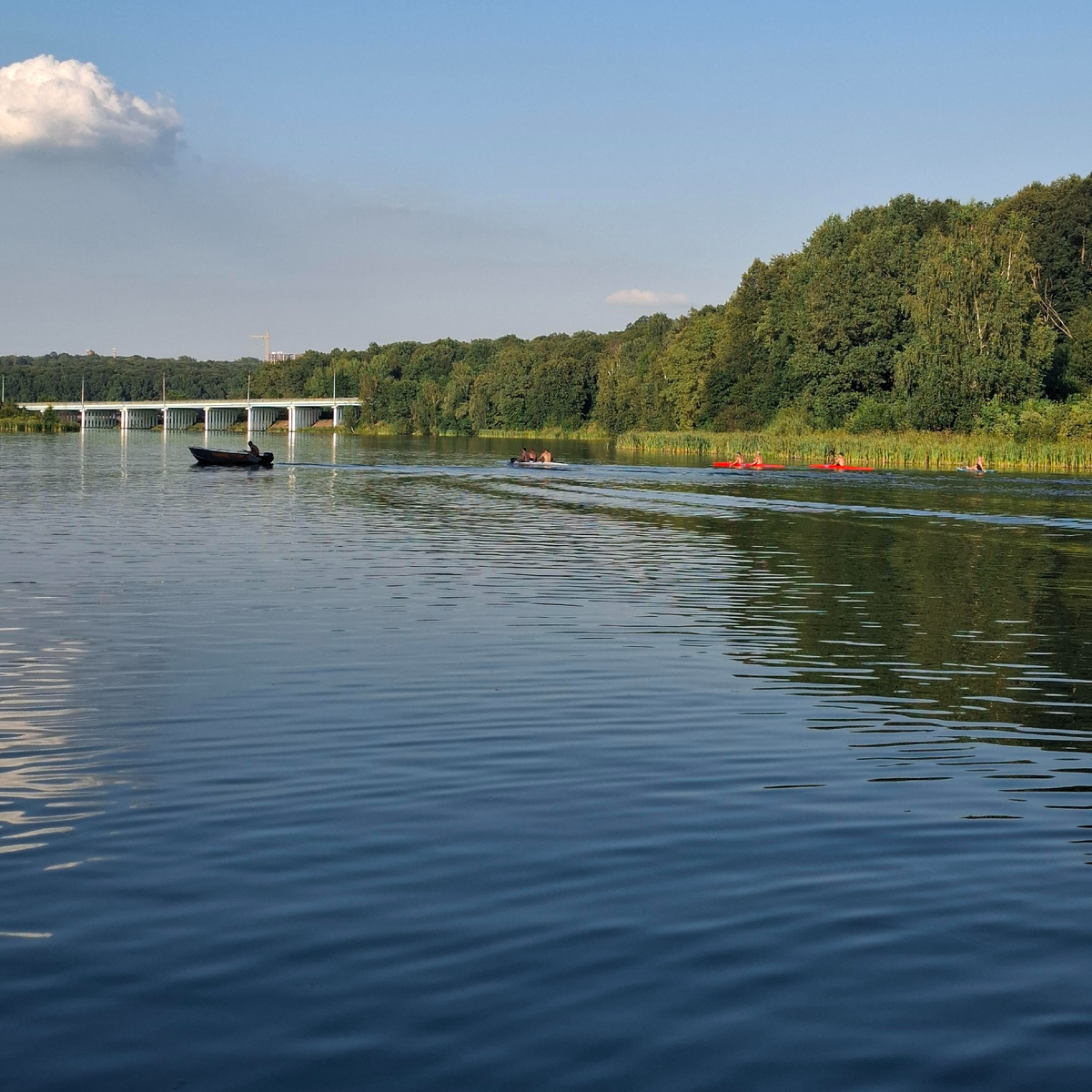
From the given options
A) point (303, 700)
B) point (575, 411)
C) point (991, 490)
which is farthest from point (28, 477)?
point (575, 411)

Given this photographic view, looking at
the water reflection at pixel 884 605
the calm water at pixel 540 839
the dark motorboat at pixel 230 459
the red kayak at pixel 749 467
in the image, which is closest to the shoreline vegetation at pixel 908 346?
the red kayak at pixel 749 467

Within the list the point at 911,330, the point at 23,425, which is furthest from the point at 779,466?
Result: the point at 23,425

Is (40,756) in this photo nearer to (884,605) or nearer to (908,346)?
(884,605)

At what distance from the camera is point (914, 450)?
288ft

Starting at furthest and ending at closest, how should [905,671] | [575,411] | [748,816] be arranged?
[575,411], [905,671], [748,816]

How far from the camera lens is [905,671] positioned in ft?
57.6

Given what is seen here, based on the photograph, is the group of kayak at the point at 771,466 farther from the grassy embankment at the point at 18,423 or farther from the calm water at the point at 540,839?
the grassy embankment at the point at 18,423

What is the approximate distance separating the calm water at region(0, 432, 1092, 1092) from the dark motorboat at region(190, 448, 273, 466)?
5383cm

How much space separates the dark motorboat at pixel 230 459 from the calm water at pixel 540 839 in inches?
2119

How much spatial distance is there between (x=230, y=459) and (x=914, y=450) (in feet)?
150

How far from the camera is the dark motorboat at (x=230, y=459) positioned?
78.0 metres

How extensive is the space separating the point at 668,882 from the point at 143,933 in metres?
3.51

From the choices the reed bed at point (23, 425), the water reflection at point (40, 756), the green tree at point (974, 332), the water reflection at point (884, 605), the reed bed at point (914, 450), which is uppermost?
the green tree at point (974, 332)

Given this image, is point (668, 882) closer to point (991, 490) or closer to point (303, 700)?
point (303, 700)
